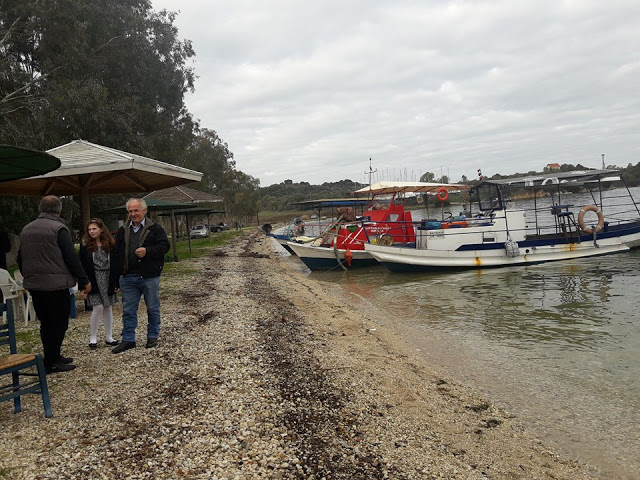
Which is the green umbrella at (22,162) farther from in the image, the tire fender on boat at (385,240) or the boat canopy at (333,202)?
the boat canopy at (333,202)

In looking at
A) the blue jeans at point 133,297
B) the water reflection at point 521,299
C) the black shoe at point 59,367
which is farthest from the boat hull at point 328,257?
the black shoe at point 59,367

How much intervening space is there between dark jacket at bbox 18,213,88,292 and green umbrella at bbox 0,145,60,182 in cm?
53

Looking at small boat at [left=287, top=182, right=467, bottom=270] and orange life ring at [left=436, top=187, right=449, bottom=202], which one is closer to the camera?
orange life ring at [left=436, top=187, right=449, bottom=202]

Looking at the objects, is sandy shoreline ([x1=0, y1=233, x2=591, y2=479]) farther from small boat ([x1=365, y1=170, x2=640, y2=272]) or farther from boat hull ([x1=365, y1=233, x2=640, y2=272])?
small boat ([x1=365, y1=170, x2=640, y2=272])

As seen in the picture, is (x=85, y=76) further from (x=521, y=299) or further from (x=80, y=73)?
(x=521, y=299)

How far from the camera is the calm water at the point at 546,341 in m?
4.58

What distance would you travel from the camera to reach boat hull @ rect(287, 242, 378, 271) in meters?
18.4

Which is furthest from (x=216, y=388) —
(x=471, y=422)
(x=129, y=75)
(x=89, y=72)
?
(x=129, y=75)

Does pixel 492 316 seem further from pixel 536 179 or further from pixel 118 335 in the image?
pixel 536 179

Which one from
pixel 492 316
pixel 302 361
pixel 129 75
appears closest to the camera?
pixel 302 361

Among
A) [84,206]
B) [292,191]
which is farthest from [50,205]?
[292,191]

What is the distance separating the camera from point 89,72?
66.7 ft

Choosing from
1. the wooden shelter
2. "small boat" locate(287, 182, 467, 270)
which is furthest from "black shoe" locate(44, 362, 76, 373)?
"small boat" locate(287, 182, 467, 270)

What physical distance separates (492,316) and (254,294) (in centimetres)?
571
